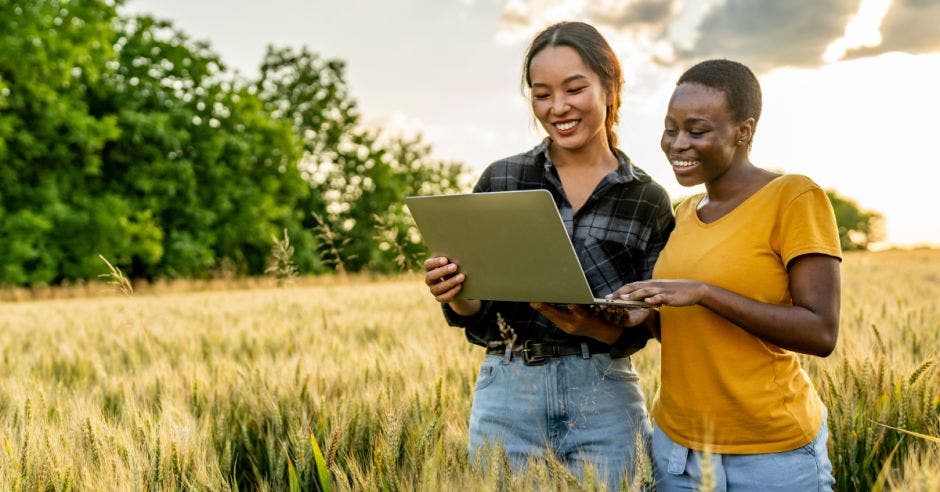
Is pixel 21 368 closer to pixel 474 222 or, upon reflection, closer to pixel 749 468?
pixel 474 222

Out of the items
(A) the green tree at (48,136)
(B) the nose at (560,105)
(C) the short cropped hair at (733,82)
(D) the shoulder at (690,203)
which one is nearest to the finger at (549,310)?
(D) the shoulder at (690,203)

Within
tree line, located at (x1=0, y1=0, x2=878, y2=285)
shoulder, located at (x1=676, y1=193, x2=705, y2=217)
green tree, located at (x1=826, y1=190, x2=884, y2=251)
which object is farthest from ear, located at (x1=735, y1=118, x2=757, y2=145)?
green tree, located at (x1=826, y1=190, x2=884, y2=251)

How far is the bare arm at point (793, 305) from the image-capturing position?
1.56 m

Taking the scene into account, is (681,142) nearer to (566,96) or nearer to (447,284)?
(566,96)

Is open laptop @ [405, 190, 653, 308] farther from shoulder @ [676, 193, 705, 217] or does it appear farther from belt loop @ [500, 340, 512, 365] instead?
shoulder @ [676, 193, 705, 217]

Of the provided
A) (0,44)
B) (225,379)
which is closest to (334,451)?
(225,379)

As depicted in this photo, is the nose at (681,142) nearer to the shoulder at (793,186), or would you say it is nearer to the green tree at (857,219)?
the shoulder at (793,186)

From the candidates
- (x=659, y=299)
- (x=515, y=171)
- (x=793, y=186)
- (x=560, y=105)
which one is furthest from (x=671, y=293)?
(x=515, y=171)

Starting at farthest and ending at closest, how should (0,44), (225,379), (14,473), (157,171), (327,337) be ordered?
(157,171) < (0,44) < (327,337) < (225,379) < (14,473)

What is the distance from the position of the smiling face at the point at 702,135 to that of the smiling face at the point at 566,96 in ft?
1.05

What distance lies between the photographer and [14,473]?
1.92 meters

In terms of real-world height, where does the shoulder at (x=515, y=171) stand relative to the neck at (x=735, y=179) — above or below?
above

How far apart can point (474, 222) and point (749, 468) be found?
85 cm

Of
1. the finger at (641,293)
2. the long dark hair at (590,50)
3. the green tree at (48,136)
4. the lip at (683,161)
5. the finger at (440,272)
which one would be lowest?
the finger at (641,293)
